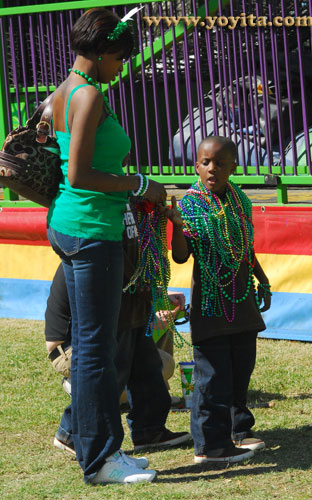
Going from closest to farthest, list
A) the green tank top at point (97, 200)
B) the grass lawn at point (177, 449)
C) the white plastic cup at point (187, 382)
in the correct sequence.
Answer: the green tank top at point (97, 200) < the grass lawn at point (177, 449) < the white plastic cup at point (187, 382)

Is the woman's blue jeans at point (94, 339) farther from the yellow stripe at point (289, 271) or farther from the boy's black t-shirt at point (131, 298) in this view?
the yellow stripe at point (289, 271)

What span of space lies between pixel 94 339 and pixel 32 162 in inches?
32.4

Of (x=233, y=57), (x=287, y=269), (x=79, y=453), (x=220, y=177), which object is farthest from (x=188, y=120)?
(x=79, y=453)

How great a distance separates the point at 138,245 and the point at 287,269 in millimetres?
2419

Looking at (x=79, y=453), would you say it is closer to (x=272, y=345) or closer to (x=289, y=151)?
(x=272, y=345)

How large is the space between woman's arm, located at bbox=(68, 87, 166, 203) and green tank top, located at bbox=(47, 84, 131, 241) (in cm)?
7

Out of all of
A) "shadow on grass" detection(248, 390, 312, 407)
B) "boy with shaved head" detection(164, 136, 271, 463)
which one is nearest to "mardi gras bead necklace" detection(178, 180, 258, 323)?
"boy with shaved head" detection(164, 136, 271, 463)

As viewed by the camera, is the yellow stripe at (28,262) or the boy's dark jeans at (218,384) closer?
the boy's dark jeans at (218,384)

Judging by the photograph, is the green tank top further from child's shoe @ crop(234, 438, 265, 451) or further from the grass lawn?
child's shoe @ crop(234, 438, 265, 451)

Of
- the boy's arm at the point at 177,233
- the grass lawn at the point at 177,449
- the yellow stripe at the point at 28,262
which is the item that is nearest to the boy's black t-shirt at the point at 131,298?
the boy's arm at the point at 177,233

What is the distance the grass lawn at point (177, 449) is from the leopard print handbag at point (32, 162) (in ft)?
4.38

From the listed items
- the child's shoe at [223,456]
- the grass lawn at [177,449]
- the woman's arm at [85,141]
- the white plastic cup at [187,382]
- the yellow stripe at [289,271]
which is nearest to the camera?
the woman's arm at [85,141]

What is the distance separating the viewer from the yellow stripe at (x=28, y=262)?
7.27 meters

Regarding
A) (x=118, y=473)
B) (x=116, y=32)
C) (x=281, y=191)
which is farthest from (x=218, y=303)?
(x=281, y=191)
